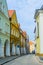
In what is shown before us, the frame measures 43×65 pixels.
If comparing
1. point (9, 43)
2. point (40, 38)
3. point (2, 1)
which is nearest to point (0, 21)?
point (2, 1)

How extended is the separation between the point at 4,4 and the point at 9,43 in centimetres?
966

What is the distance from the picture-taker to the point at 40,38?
25.0 m

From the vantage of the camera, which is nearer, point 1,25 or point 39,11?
point 39,11

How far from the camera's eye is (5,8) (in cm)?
4659

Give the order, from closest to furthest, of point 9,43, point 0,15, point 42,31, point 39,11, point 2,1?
point 39,11 → point 42,31 → point 0,15 → point 2,1 → point 9,43

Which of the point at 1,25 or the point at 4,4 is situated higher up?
the point at 4,4

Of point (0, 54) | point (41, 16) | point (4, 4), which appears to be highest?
point (4, 4)

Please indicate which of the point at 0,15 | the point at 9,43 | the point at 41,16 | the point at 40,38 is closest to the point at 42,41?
the point at 40,38

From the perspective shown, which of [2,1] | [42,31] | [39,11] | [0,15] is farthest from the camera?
[2,1]

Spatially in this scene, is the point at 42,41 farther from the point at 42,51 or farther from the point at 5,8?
the point at 5,8

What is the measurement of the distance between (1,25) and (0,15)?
79.9 inches

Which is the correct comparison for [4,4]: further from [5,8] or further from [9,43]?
[9,43]

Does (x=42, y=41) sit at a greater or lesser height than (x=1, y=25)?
lesser

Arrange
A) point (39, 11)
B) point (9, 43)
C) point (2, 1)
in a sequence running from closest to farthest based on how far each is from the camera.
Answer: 1. point (39, 11)
2. point (2, 1)
3. point (9, 43)
